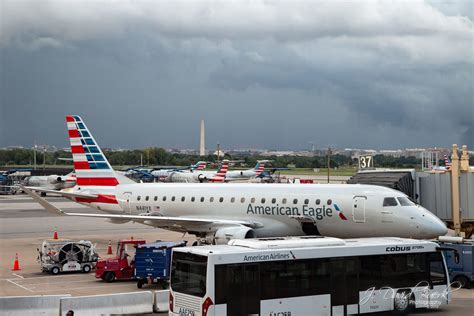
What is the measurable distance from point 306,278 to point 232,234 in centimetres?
1299

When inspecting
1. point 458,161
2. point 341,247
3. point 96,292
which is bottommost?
point 96,292

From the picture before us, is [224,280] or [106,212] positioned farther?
[106,212]

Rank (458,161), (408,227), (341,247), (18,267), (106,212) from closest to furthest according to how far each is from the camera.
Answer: (341,247), (408,227), (18,267), (458,161), (106,212)

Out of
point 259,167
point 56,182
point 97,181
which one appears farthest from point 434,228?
point 259,167

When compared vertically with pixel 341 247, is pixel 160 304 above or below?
below

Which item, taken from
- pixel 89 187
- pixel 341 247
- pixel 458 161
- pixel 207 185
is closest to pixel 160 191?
pixel 207 185

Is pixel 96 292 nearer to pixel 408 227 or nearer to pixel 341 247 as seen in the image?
pixel 341 247

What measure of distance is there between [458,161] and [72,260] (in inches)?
720

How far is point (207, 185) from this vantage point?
3803cm

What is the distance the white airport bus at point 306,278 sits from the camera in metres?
18.4

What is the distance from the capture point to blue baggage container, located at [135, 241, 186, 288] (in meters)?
26.8

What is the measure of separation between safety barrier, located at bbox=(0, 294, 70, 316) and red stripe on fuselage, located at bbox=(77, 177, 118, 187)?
21.2 m

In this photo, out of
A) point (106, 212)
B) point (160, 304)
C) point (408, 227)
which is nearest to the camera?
point (160, 304)

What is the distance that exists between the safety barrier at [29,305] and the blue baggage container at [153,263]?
5.79 meters
